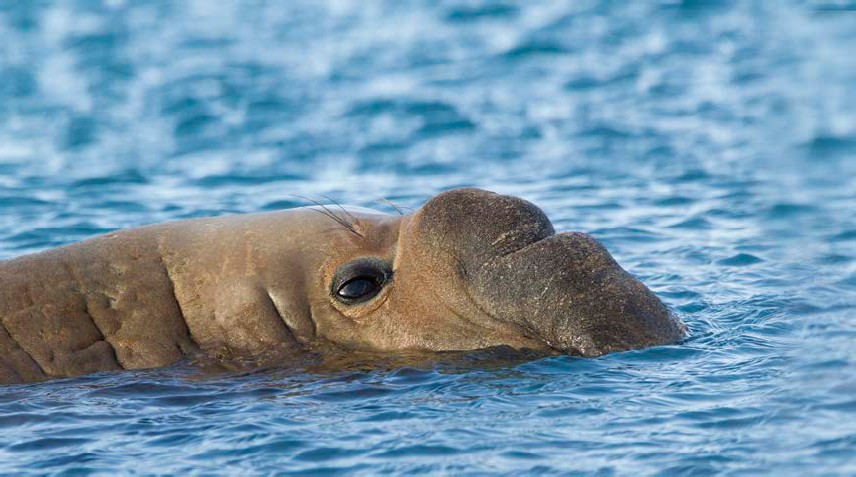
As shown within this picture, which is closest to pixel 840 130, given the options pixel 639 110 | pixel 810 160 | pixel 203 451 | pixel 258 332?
pixel 639 110

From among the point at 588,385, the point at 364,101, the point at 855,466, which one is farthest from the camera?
the point at 364,101

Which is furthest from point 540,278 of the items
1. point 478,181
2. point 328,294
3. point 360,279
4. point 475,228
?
point 478,181

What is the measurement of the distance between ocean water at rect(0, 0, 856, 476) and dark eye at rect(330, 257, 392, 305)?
48cm

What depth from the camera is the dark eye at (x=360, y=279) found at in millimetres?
8125

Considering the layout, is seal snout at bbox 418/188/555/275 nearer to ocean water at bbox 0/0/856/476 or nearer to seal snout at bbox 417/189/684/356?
seal snout at bbox 417/189/684/356

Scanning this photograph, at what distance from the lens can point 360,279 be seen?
8141 millimetres

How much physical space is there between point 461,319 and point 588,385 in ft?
3.11

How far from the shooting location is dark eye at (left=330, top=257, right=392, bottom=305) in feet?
26.7

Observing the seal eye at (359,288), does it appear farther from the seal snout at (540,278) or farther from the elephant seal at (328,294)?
the seal snout at (540,278)

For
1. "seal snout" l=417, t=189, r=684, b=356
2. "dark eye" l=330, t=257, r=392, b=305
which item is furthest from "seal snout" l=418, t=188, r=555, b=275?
"dark eye" l=330, t=257, r=392, b=305

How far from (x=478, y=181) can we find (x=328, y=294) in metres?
7.48

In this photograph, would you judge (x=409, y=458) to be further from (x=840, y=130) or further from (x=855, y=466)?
(x=840, y=130)

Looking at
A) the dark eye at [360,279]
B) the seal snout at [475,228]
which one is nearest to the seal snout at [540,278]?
the seal snout at [475,228]

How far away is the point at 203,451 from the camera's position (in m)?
6.85
